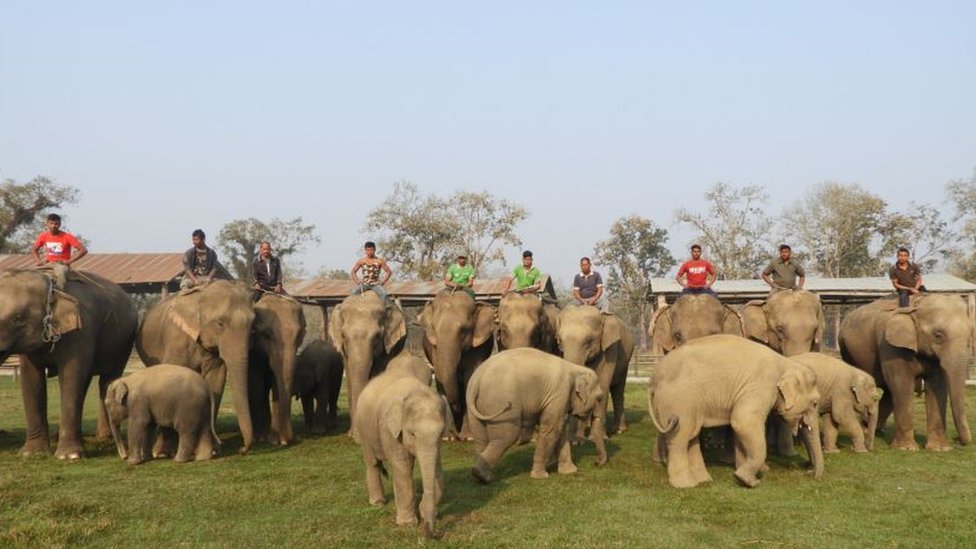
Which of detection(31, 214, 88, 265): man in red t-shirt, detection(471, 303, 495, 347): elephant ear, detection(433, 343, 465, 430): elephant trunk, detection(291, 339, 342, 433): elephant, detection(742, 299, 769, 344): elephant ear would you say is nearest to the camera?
detection(31, 214, 88, 265): man in red t-shirt

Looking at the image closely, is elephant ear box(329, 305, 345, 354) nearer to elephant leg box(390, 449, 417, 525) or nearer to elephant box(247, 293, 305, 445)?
elephant box(247, 293, 305, 445)

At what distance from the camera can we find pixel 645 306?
64500mm

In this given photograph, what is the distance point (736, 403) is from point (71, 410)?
29.6 ft

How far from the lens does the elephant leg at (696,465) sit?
9852mm

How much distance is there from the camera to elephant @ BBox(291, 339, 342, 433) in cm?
1530

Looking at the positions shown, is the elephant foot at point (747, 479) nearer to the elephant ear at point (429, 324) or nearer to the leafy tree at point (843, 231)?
the elephant ear at point (429, 324)

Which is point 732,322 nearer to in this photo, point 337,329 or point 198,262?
point 337,329

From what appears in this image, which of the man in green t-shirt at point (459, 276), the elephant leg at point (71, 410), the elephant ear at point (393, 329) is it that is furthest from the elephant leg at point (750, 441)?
the elephant leg at point (71, 410)

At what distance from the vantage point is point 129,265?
39.3m

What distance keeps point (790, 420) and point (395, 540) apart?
5131 millimetres

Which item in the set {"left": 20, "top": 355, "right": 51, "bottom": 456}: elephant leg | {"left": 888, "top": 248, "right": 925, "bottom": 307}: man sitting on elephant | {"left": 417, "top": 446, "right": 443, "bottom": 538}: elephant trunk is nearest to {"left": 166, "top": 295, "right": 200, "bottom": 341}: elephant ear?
{"left": 20, "top": 355, "right": 51, "bottom": 456}: elephant leg

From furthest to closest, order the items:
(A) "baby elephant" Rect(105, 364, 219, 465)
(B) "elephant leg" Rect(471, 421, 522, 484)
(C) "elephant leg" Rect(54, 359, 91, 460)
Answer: (C) "elephant leg" Rect(54, 359, 91, 460) < (A) "baby elephant" Rect(105, 364, 219, 465) < (B) "elephant leg" Rect(471, 421, 522, 484)

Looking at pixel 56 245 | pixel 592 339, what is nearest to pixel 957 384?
pixel 592 339

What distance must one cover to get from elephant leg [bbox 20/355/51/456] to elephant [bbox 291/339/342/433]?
4.19 meters
